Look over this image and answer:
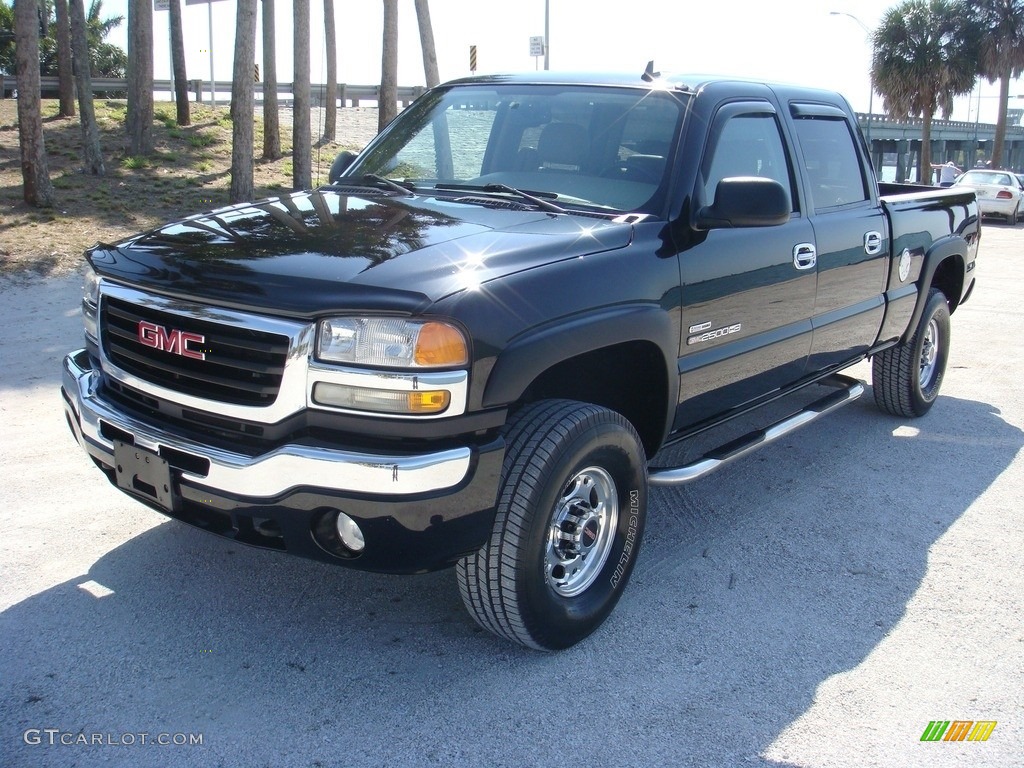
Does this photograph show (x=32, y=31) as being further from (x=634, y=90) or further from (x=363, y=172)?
(x=634, y=90)

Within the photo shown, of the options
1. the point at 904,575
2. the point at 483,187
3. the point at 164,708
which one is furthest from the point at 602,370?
the point at 164,708

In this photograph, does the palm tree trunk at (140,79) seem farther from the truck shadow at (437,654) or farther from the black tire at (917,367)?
the truck shadow at (437,654)

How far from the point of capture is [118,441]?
10.8ft

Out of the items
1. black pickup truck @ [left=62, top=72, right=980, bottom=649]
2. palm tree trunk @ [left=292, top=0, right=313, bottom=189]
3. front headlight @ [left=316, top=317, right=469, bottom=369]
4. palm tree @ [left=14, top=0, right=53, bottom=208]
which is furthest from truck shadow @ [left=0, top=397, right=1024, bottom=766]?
palm tree trunk @ [left=292, top=0, right=313, bottom=189]

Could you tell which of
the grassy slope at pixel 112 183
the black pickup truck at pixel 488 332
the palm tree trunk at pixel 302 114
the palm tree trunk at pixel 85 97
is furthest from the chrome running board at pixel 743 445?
the palm tree trunk at pixel 85 97

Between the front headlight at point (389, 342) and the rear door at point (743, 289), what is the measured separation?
1.27 metres

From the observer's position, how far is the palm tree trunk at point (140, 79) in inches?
707

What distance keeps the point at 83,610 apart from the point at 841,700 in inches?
104

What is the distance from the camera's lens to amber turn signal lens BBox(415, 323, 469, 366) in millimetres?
2861

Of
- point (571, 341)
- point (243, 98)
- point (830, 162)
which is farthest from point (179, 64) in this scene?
point (571, 341)

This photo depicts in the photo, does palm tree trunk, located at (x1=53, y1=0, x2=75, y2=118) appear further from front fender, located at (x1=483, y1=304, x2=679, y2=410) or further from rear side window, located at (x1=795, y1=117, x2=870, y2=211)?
front fender, located at (x1=483, y1=304, x2=679, y2=410)

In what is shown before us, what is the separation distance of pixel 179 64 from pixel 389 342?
22.4 meters

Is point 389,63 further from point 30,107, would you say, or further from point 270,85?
point 30,107

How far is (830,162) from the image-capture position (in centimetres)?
513
